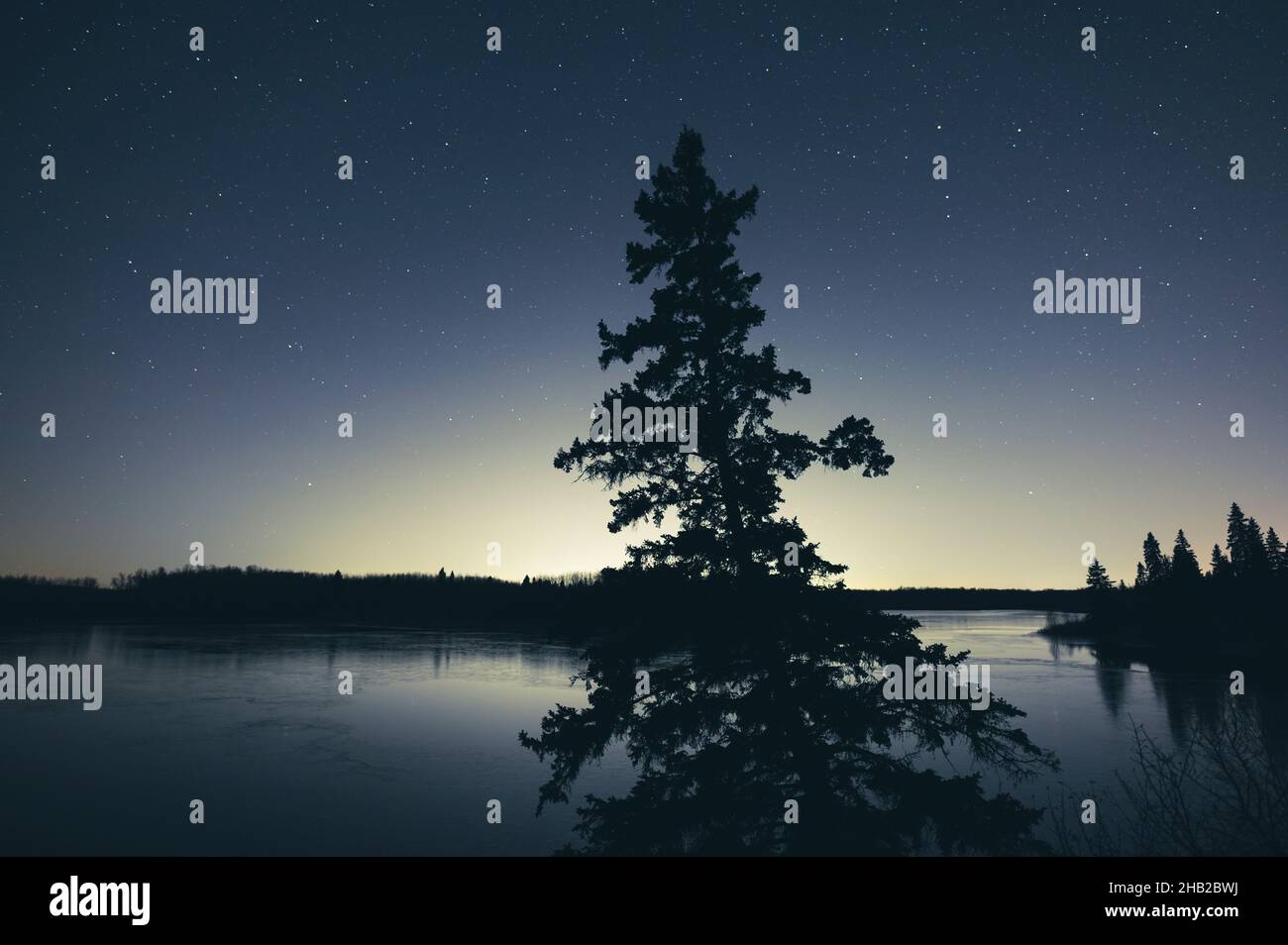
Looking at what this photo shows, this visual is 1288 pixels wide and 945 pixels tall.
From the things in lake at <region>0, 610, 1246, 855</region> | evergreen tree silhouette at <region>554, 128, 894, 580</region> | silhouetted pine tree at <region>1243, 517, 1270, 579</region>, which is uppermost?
evergreen tree silhouette at <region>554, 128, 894, 580</region>

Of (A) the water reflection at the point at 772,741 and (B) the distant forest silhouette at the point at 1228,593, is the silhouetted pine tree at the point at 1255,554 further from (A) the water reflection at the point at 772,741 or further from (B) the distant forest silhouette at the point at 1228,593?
(A) the water reflection at the point at 772,741

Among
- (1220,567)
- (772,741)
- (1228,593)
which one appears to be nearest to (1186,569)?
(1228,593)

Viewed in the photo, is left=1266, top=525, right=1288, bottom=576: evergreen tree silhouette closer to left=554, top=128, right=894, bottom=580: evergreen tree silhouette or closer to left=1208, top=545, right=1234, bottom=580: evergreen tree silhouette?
left=1208, top=545, right=1234, bottom=580: evergreen tree silhouette

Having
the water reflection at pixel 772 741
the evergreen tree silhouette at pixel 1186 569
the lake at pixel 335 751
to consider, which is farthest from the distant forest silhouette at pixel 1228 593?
the water reflection at pixel 772 741

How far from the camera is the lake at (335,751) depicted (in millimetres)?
21391

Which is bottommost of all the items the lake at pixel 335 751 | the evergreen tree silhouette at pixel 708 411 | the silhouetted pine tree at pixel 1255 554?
the lake at pixel 335 751

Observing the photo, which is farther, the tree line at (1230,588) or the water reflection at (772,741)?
the tree line at (1230,588)

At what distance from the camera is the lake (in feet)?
70.2

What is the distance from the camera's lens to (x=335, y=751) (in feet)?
102

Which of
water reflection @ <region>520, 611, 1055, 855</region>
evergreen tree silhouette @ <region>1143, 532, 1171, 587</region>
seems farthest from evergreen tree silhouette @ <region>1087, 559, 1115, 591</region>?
water reflection @ <region>520, 611, 1055, 855</region>

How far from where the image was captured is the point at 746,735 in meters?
12.2
